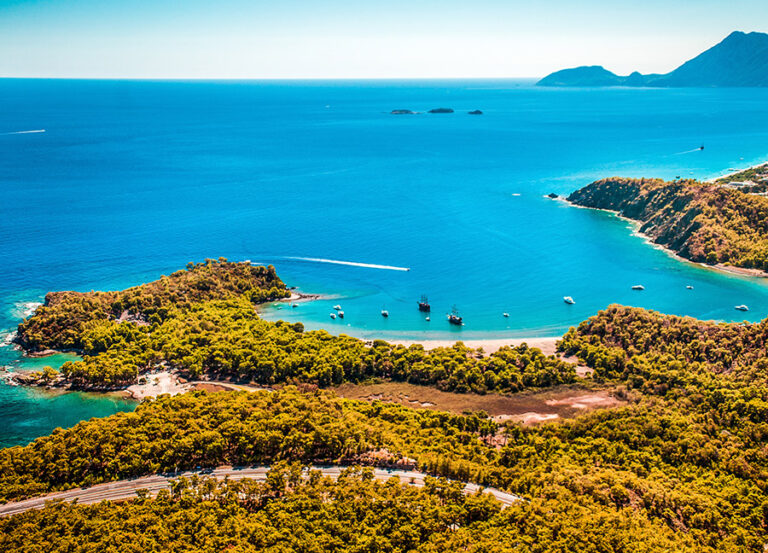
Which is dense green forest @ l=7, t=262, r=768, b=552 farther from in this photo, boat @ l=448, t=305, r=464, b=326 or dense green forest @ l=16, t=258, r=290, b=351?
boat @ l=448, t=305, r=464, b=326

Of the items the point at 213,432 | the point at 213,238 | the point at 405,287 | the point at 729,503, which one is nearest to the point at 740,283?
the point at 405,287

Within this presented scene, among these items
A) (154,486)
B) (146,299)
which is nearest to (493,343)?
(154,486)

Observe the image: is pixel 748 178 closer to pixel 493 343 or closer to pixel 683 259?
pixel 683 259

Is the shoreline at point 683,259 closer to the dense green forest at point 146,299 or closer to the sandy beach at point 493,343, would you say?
the sandy beach at point 493,343

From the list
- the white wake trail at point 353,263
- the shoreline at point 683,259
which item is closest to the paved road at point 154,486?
the white wake trail at point 353,263

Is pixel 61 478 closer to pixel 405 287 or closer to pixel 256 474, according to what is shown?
pixel 256 474

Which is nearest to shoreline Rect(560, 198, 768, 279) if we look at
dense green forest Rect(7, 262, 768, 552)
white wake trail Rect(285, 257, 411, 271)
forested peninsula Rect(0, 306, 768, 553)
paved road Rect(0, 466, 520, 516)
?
dense green forest Rect(7, 262, 768, 552)

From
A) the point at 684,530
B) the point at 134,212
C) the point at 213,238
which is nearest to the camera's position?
the point at 684,530
